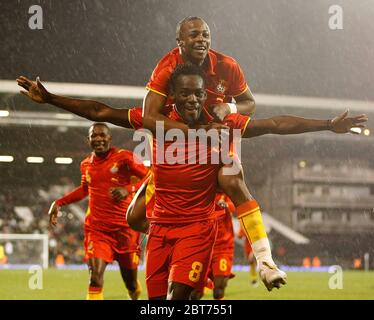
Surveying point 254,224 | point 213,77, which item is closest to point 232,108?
point 213,77

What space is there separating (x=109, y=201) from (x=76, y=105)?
2751 mm

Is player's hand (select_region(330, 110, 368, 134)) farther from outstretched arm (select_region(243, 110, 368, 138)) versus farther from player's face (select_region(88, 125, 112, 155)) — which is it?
player's face (select_region(88, 125, 112, 155))

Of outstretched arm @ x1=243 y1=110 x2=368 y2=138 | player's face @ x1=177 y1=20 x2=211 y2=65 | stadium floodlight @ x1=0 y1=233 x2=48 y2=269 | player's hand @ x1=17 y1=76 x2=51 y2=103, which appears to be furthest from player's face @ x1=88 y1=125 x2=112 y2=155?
stadium floodlight @ x1=0 y1=233 x2=48 y2=269

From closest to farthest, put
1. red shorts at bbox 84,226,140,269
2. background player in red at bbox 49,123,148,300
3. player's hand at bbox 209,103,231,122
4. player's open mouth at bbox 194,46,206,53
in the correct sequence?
player's hand at bbox 209,103,231,122 → player's open mouth at bbox 194,46,206,53 → red shorts at bbox 84,226,140,269 → background player in red at bbox 49,123,148,300

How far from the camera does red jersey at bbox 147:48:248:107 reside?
5.11 meters

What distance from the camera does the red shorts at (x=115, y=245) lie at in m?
6.95

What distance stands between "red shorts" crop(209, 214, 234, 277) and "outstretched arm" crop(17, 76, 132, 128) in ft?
10.6

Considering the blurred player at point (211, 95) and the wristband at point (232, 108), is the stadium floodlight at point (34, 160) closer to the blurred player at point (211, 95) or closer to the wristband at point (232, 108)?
the blurred player at point (211, 95)

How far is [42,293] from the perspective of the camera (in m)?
9.38

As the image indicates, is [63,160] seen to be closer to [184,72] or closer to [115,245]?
[115,245]

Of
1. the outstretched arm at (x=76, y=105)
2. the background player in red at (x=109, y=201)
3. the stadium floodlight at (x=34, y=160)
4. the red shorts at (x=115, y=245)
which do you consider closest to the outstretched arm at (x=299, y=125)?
the outstretched arm at (x=76, y=105)
